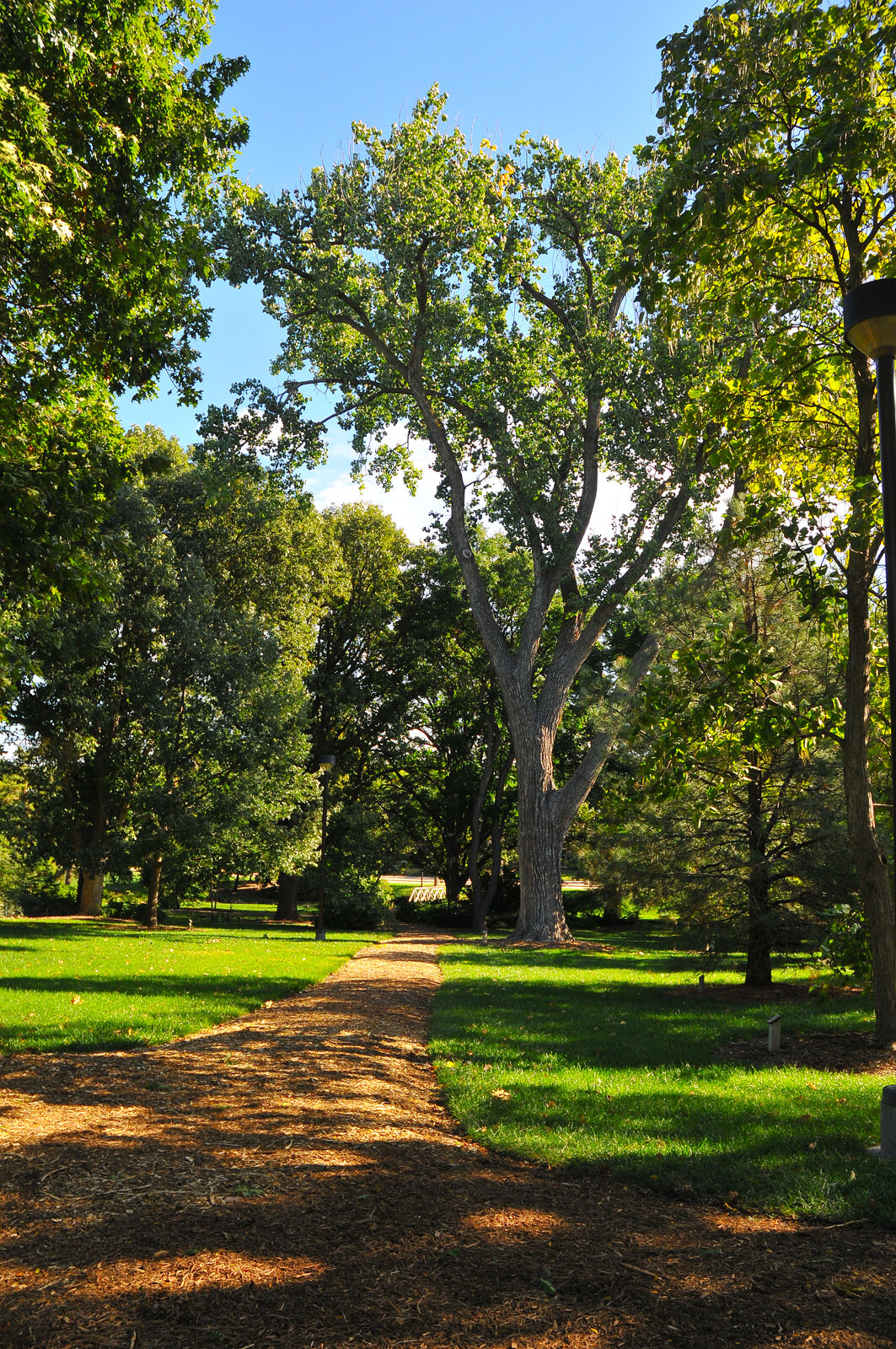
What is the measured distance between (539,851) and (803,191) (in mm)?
14371

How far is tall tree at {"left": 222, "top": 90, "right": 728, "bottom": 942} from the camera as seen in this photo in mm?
17344

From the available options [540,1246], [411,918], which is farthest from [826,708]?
[411,918]

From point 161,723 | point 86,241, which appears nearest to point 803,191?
point 86,241

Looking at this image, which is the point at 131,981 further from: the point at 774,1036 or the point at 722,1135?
the point at 722,1135

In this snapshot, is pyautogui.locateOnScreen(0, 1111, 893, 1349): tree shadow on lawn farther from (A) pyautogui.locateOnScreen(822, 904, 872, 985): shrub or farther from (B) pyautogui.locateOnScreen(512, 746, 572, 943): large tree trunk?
(B) pyautogui.locateOnScreen(512, 746, 572, 943): large tree trunk

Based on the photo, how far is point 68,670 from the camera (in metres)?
20.8

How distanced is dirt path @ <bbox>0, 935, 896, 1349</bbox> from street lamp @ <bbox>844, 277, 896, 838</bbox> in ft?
9.03

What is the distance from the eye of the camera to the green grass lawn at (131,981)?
8031 mm

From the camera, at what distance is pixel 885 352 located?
17.2 feet

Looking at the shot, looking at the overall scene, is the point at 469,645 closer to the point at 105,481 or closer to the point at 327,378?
the point at 327,378

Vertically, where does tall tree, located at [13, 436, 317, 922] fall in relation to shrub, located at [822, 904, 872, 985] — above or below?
above

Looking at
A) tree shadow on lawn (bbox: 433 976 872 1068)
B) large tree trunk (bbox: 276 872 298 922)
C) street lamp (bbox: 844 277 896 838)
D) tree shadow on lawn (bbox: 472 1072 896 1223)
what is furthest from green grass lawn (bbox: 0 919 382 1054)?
large tree trunk (bbox: 276 872 298 922)

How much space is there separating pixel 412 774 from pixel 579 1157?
3210 centimetres

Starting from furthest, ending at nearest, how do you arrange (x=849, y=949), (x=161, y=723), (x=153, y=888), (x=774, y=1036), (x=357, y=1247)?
(x=153, y=888)
(x=161, y=723)
(x=774, y=1036)
(x=849, y=949)
(x=357, y=1247)
